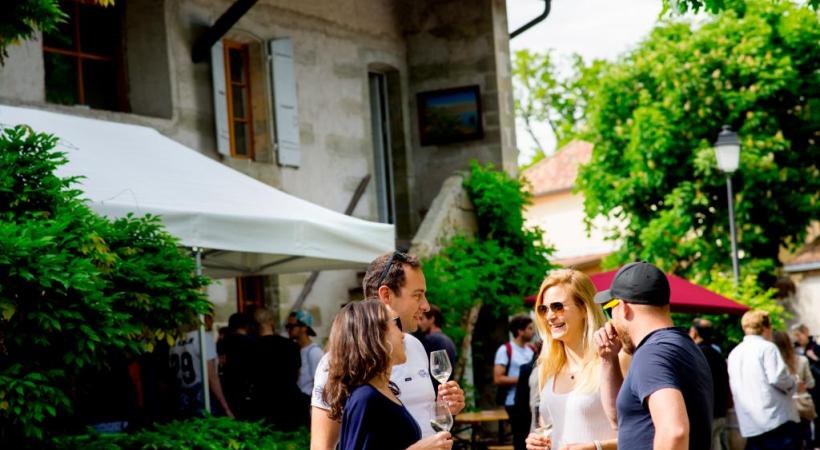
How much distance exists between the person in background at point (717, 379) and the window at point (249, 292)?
17.1 ft

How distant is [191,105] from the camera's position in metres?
14.3

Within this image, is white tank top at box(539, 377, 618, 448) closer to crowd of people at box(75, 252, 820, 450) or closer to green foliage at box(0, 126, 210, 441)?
crowd of people at box(75, 252, 820, 450)

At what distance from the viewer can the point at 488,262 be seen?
16219mm

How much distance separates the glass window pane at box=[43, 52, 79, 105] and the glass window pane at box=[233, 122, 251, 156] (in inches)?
95.5

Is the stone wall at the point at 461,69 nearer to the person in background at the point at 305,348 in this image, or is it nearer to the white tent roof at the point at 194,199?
the white tent roof at the point at 194,199

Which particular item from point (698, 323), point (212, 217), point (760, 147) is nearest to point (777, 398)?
point (698, 323)

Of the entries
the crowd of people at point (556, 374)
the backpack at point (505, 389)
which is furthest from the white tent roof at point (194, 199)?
the backpack at point (505, 389)

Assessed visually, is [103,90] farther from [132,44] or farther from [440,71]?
[440,71]

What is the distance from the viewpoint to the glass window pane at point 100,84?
45.3 feet

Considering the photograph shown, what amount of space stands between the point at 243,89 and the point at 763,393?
7.10m

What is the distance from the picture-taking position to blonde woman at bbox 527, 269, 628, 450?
571 cm

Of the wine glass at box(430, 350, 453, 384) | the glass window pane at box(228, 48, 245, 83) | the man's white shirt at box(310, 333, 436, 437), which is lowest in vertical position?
the man's white shirt at box(310, 333, 436, 437)

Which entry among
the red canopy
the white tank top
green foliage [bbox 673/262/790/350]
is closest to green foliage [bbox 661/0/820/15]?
the white tank top

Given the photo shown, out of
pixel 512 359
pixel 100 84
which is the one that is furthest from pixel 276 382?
pixel 100 84
